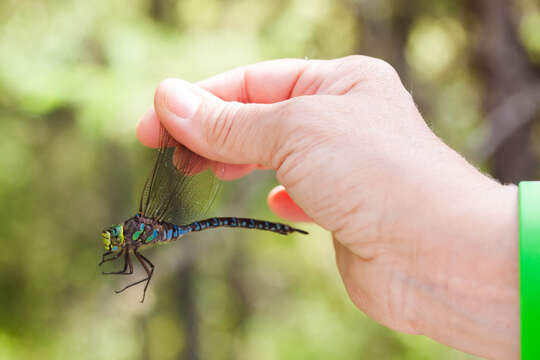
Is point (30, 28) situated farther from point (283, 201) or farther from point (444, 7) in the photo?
point (444, 7)

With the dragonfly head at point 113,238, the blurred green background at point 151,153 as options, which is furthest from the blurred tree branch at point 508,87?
the dragonfly head at point 113,238

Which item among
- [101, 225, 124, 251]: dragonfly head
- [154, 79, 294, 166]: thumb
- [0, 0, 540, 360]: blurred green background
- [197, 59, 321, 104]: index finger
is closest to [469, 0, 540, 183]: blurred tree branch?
[0, 0, 540, 360]: blurred green background

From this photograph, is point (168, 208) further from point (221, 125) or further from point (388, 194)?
point (388, 194)

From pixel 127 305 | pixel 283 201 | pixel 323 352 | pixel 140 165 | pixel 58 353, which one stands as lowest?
pixel 323 352

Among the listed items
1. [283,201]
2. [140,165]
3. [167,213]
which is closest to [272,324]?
[140,165]

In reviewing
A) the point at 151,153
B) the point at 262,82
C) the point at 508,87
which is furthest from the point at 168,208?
the point at 508,87

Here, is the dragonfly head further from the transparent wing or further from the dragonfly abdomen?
the dragonfly abdomen
